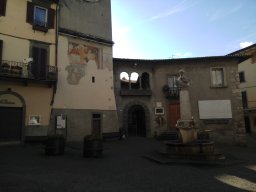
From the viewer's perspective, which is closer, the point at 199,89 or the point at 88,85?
the point at 88,85

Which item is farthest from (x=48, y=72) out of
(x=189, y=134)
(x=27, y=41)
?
(x=189, y=134)

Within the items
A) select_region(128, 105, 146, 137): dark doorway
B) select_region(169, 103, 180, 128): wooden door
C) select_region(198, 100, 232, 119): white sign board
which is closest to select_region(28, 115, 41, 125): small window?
select_region(128, 105, 146, 137): dark doorway

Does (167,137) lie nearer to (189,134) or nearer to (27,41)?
(189,134)

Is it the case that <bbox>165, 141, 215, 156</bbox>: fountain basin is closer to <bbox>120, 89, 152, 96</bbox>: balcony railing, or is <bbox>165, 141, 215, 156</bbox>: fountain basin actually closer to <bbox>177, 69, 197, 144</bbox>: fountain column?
<bbox>177, 69, 197, 144</bbox>: fountain column

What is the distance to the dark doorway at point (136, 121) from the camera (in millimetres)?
23075

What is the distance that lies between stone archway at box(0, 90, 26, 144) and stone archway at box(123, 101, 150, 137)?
8.41m

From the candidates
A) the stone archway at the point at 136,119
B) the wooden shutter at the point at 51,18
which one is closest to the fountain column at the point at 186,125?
the stone archway at the point at 136,119

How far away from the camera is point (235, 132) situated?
21.9 m

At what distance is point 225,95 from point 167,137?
6582 millimetres

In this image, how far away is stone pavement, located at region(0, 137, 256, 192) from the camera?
6.93 m

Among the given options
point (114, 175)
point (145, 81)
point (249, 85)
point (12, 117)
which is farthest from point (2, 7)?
point (249, 85)

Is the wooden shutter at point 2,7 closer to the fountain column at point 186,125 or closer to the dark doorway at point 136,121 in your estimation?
the dark doorway at point 136,121

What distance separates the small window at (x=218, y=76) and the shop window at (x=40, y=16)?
1448 centimetres

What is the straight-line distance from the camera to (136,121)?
78.3 ft
